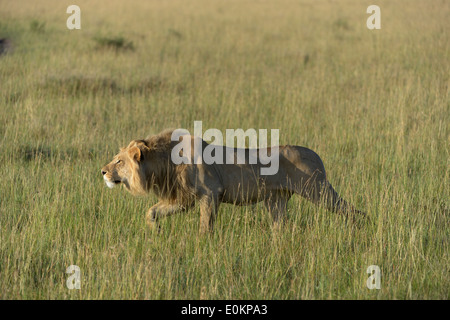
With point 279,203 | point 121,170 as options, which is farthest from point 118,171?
point 279,203

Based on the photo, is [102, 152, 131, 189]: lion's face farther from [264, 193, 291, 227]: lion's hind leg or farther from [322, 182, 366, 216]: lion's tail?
[322, 182, 366, 216]: lion's tail

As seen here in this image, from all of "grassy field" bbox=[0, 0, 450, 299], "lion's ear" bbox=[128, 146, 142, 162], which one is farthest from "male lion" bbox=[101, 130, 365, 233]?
"grassy field" bbox=[0, 0, 450, 299]

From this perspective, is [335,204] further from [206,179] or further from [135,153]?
[135,153]

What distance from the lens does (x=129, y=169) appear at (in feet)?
15.8

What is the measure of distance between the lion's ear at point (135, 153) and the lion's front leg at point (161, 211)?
0.46 m

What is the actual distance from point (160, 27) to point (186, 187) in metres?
15.8

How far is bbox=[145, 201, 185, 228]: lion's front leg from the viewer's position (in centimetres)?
482

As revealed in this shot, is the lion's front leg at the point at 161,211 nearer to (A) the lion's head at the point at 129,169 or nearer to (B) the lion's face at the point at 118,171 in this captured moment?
(A) the lion's head at the point at 129,169

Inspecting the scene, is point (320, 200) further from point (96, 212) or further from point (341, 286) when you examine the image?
point (96, 212)

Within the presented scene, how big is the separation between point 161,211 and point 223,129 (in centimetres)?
373

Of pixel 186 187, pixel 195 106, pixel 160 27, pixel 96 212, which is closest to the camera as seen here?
pixel 186 187

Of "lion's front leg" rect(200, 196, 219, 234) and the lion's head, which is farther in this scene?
the lion's head
